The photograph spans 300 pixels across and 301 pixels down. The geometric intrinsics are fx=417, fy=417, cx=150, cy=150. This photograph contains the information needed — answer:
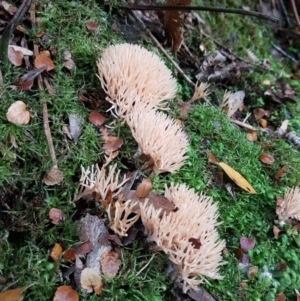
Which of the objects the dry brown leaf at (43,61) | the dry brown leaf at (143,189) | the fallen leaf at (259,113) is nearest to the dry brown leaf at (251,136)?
the fallen leaf at (259,113)

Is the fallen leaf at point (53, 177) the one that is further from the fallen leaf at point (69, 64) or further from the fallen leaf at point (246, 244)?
the fallen leaf at point (246, 244)

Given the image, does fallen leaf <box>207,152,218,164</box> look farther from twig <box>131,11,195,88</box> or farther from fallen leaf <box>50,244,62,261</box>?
fallen leaf <box>50,244,62,261</box>

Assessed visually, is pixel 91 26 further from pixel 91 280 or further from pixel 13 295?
pixel 13 295

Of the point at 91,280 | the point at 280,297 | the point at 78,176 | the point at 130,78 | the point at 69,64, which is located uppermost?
the point at 130,78

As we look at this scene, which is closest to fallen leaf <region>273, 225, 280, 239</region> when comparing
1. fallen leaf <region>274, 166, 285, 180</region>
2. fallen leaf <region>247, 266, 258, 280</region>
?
fallen leaf <region>247, 266, 258, 280</region>

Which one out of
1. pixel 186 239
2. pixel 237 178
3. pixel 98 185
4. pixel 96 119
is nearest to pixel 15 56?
pixel 96 119

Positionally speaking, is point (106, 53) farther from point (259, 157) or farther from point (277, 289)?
point (277, 289)
